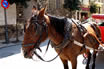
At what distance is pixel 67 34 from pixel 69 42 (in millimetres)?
187

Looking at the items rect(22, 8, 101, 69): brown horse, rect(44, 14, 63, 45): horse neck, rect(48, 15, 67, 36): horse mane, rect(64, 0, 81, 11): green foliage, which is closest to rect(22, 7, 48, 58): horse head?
rect(22, 8, 101, 69): brown horse

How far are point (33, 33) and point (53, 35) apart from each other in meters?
0.48

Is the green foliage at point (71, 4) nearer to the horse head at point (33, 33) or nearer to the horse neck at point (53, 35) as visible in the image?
the horse neck at point (53, 35)

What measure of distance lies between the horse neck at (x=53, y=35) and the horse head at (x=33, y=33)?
0.21 metres

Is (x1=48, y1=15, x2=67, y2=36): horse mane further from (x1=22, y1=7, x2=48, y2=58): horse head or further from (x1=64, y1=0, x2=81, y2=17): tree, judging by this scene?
(x1=64, y1=0, x2=81, y2=17): tree

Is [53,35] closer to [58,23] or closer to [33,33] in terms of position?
[58,23]

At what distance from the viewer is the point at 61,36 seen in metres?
2.81

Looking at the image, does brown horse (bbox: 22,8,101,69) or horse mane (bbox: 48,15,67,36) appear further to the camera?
horse mane (bbox: 48,15,67,36)

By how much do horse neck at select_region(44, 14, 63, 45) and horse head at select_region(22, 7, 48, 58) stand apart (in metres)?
0.21

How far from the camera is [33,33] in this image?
92.0 inches

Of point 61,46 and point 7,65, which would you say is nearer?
point 61,46

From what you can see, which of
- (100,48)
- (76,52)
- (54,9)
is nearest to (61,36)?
(76,52)

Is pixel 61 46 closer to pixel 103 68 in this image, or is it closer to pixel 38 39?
pixel 38 39

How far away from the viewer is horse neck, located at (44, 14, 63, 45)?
8.61 feet
